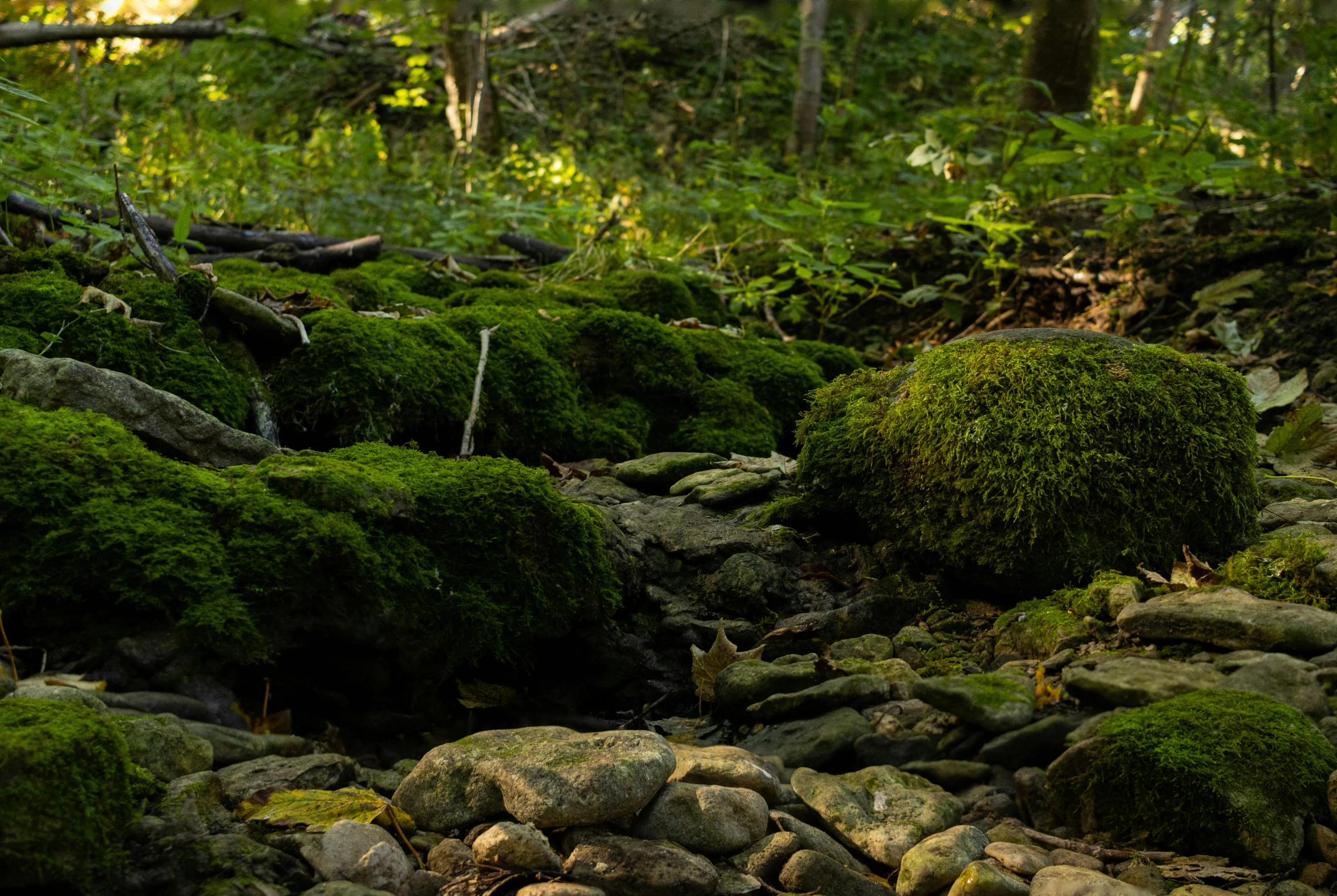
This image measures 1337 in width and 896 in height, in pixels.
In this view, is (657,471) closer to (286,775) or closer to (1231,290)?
(286,775)

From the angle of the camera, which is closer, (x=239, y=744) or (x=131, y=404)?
(x=239, y=744)

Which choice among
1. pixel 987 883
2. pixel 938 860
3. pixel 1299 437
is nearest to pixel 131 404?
pixel 938 860

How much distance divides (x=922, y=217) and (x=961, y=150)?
62 cm

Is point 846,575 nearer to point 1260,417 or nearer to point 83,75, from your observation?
point 1260,417

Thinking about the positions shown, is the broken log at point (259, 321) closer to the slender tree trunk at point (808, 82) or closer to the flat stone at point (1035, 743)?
the flat stone at point (1035, 743)

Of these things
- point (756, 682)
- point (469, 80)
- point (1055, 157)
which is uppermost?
point (469, 80)

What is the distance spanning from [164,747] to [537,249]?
571 cm

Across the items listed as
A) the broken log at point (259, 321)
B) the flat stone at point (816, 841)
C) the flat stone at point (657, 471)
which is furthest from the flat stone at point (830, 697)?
the broken log at point (259, 321)

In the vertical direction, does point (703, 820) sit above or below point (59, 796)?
below

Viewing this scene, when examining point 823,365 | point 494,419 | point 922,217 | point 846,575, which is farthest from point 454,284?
point 922,217

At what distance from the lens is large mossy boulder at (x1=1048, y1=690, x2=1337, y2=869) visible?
2.16m

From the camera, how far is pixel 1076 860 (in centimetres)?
220

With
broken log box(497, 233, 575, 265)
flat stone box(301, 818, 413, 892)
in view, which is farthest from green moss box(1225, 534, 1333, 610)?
broken log box(497, 233, 575, 265)

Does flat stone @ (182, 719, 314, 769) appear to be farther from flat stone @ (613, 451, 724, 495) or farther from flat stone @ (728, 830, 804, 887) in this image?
flat stone @ (613, 451, 724, 495)
